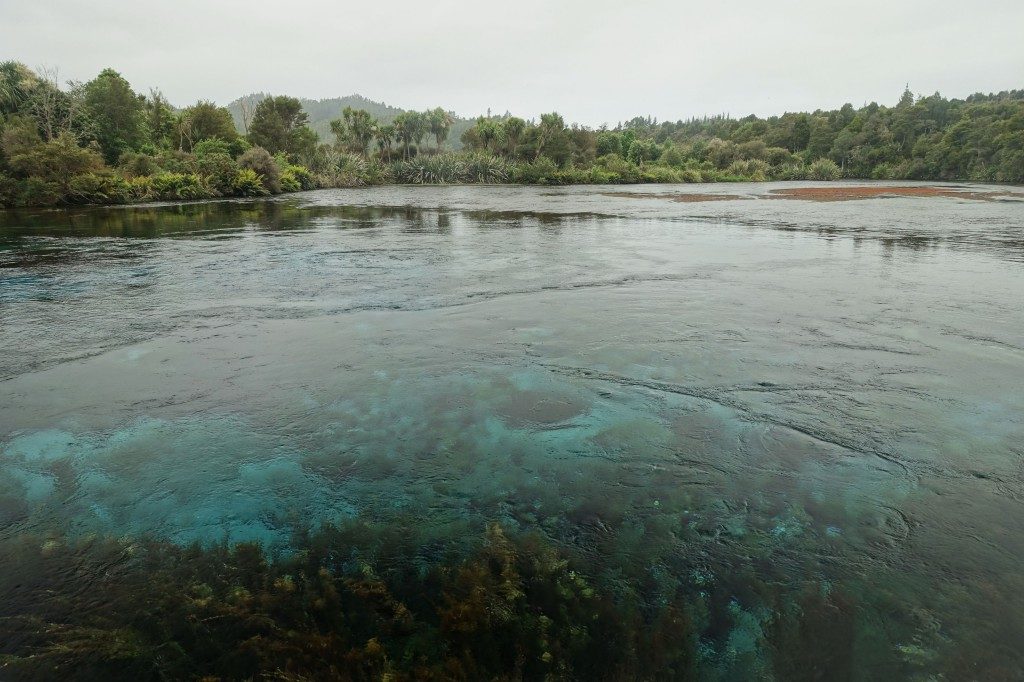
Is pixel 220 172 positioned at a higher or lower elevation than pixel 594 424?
higher

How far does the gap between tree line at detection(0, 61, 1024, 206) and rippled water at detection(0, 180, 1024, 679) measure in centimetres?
2215

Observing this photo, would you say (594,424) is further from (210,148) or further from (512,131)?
(512,131)

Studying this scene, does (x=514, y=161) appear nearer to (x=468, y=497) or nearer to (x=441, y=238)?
(x=441, y=238)

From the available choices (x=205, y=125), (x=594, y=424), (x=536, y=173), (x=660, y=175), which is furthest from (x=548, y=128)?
(x=594, y=424)

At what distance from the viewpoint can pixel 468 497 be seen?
3.77 m

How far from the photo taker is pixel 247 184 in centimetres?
3612

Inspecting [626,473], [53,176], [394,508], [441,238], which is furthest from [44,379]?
[53,176]

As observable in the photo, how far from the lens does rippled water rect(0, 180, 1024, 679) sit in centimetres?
320

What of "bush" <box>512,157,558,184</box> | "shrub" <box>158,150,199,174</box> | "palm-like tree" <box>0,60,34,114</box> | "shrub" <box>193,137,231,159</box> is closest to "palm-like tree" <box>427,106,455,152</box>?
"bush" <box>512,157,558,184</box>

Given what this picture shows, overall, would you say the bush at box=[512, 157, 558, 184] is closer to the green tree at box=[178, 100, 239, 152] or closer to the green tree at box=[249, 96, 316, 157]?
the green tree at box=[249, 96, 316, 157]

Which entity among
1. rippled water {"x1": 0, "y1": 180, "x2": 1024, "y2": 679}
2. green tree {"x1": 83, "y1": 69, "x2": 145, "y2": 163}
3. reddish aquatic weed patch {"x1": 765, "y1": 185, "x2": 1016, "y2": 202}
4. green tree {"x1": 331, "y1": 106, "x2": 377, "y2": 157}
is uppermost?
green tree {"x1": 331, "y1": 106, "x2": 377, "y2": 157}

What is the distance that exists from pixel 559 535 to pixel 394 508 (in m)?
1.08

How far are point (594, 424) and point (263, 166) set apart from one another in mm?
40563

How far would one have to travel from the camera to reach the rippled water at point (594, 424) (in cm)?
320
